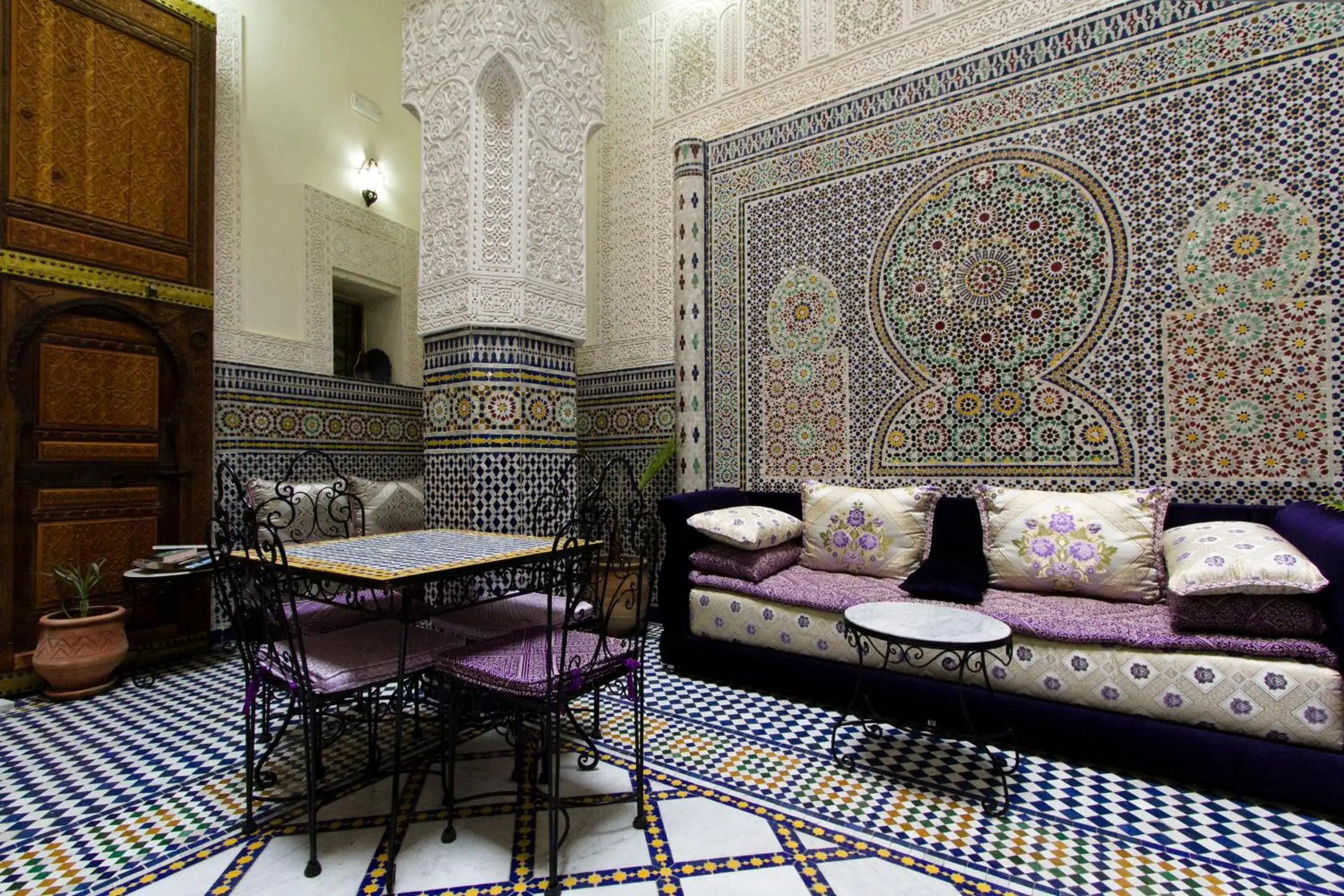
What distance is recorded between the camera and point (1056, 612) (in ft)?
8.26

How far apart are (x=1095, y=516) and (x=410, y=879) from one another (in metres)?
2.85

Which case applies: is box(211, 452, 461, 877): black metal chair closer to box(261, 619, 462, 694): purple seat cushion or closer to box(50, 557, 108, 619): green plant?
box(261, 619, 462, 694): purple seat cushion

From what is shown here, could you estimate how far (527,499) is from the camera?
3855 mm

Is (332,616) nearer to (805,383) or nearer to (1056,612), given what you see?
(805,383)

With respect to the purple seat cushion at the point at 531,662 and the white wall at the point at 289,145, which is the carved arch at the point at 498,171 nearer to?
the white wall at the point at 289,145

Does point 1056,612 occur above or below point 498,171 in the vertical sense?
below

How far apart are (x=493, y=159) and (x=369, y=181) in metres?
1.97

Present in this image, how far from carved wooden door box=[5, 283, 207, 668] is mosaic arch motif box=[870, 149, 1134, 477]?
401 centimetres

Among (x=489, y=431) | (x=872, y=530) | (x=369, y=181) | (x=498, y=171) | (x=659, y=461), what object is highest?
(x=369, y=181)

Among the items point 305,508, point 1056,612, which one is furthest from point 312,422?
point 1056,612

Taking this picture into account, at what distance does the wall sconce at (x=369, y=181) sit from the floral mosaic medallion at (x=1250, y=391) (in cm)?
543

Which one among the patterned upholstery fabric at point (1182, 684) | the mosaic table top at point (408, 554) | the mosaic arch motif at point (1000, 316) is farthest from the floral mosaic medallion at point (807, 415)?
the mosaic table top at point (408, 554)

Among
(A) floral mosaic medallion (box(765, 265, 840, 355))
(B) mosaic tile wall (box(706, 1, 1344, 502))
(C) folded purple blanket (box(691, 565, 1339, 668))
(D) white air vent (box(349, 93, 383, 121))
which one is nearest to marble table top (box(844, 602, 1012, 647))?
(C) folded purple blanket (box(691, 565, 1339, 668))

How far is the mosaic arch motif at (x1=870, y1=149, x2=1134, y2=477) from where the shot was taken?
120 inches
